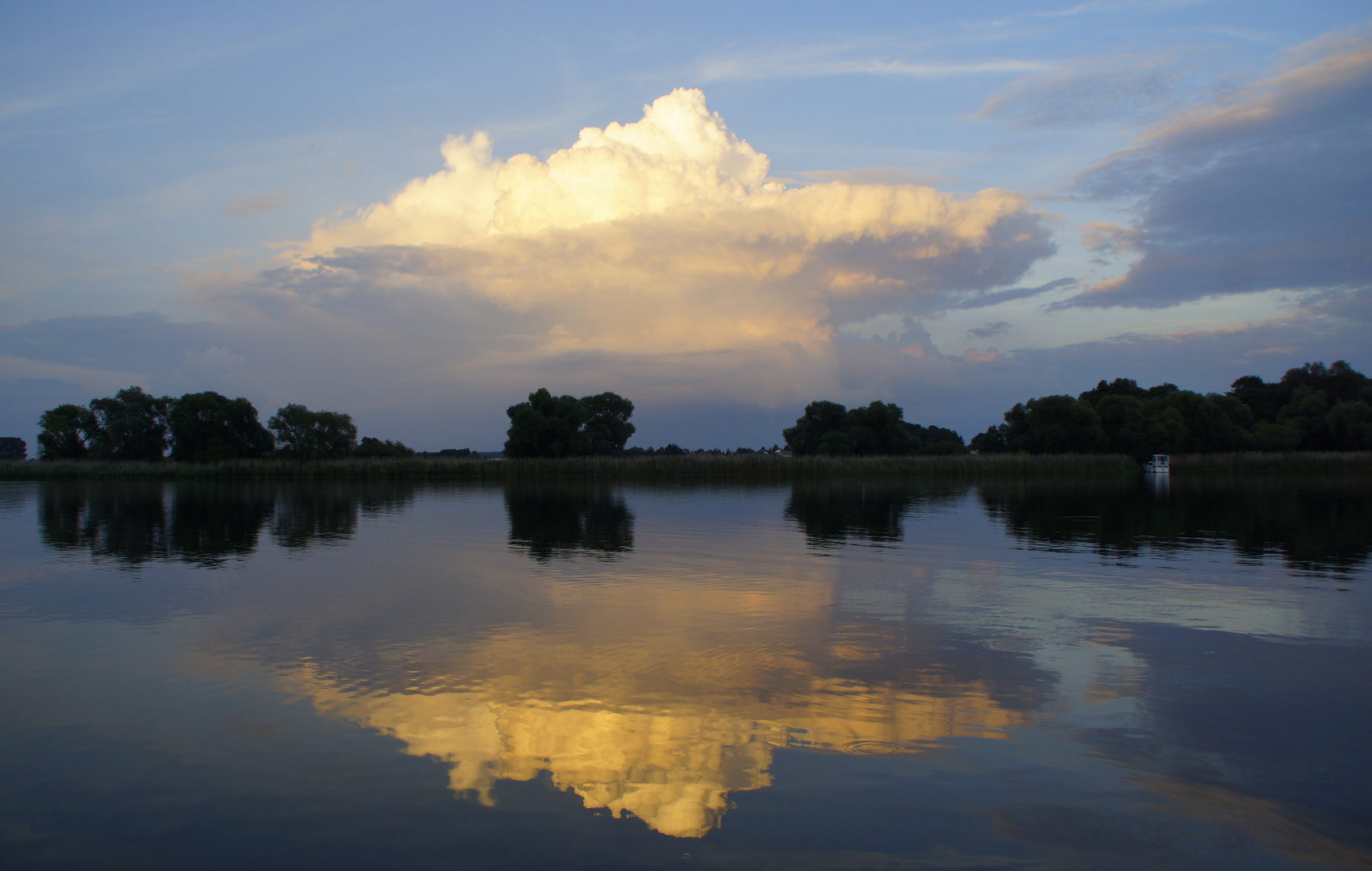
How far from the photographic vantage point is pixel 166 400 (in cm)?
7138

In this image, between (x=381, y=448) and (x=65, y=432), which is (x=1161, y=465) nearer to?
(x=381, y=448)

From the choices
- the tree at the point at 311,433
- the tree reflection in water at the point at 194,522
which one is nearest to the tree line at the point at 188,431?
the tree at the point at 311,433

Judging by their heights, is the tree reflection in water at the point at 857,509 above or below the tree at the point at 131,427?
below

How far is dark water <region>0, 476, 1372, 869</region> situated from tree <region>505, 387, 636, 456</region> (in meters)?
50.5

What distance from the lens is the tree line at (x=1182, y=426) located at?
225 feet

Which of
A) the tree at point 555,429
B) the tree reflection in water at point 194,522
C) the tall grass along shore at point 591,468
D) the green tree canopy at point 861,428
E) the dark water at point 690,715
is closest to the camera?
the dark water at point 690,715

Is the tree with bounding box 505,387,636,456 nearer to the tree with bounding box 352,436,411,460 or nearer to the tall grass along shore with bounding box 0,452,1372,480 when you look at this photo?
the tall grass along shore with bounding box 0,452,1372,480

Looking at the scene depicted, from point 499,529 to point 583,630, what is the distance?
38.6 feet

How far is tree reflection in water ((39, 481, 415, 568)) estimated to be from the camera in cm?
1509

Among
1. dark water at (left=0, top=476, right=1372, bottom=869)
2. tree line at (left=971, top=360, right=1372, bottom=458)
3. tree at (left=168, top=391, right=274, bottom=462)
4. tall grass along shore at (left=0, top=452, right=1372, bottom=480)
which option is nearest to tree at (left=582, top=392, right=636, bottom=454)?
tall grass along shore at (left=0, top=452, right=1372, bottom=480)

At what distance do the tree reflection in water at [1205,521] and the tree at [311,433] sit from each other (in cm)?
5133

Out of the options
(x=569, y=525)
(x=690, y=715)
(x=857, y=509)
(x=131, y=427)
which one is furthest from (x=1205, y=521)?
(x=131, y=427)

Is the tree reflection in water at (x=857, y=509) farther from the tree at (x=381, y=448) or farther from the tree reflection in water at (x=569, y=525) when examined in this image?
the tree at (x=381, y=448)

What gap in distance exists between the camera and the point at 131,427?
68375 mm
